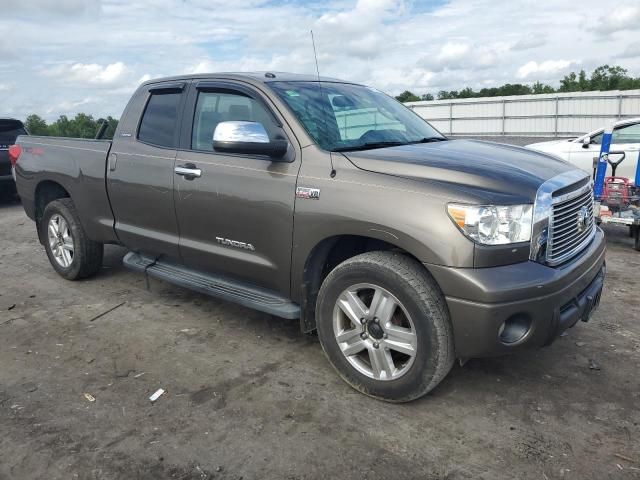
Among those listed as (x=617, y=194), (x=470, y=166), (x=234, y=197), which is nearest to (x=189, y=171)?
(x=234, y=197)

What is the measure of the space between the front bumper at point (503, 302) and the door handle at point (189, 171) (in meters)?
1.88

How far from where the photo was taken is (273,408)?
3.13 m

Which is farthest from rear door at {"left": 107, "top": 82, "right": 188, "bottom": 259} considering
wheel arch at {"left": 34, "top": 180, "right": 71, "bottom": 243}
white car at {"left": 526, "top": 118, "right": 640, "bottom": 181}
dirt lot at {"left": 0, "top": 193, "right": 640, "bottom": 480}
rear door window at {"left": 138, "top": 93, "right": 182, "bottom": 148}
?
white car at {"left": 526, "top": 118, "right": 640, "bottom": 181}

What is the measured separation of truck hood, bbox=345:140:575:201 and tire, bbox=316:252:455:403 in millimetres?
487

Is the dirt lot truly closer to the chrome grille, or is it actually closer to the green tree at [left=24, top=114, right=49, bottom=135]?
the chrome grille

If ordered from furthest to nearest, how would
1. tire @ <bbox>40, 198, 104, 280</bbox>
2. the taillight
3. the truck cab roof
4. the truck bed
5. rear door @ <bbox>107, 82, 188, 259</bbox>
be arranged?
the taillight < tire @ <bbox>40, 198, 104, 280</bbox> < the truck bed < rear door @ <bbox>107, 82, 188, 259</bbox> < the truck cab roof

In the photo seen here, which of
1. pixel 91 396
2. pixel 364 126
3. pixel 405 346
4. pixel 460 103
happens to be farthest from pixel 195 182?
pixel 460 103

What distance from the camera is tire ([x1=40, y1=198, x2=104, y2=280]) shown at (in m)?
5.29

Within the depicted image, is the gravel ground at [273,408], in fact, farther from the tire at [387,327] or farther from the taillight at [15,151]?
the taillight at [15,151]

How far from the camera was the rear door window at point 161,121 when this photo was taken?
4277 mm

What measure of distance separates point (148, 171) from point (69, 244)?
1711mm

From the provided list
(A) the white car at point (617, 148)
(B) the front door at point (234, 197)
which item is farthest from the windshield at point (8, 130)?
(A) the white car at point (617, 148)

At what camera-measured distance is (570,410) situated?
3.06 m

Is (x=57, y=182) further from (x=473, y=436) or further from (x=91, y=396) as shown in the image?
(x=473, y=436)
